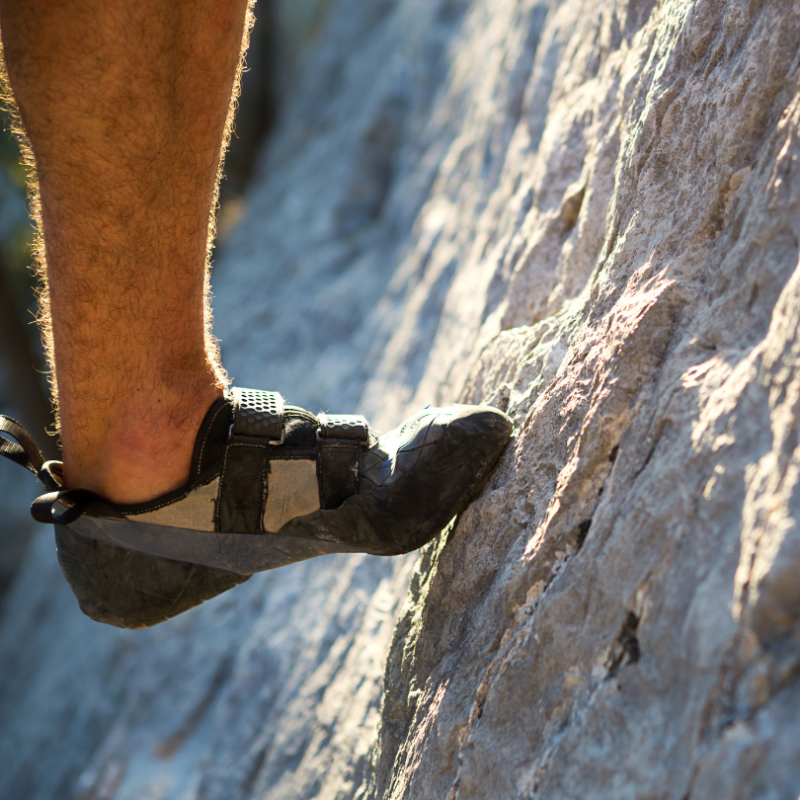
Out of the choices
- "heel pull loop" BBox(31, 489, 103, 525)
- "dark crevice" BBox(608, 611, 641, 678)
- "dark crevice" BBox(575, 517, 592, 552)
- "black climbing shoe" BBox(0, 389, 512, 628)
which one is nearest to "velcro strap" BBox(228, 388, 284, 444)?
"black climbing shoe" BBox(0, 389, 512, 628)

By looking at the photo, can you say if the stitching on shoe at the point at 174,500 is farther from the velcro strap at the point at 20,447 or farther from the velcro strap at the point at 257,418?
the velcro strap at the point at 20,447

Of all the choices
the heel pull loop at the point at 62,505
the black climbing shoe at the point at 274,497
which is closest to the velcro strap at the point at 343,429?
the black climbing shoe at the point at 274,497

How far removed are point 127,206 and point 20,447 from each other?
572 millimetres

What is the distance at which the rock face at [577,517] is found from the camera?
29.8 inches

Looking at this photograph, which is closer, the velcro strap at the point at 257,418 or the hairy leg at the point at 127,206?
the hairy leg at the point at 127,206

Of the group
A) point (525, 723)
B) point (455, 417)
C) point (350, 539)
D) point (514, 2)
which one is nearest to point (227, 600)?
point (350, 539)

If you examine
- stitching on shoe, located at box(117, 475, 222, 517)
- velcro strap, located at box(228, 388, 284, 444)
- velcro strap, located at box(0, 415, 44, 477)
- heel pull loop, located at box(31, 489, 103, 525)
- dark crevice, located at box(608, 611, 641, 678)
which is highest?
velcro strap, located at box(228, 388, 284, 444)

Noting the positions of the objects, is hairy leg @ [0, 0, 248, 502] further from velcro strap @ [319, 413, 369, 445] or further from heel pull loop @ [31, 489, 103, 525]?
velcro strap @ [319, 413, 369, 445]

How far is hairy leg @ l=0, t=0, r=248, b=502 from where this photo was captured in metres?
1.07

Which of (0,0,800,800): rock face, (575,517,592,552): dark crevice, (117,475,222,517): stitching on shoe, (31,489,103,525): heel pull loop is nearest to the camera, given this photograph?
(0,0,800,800): rock face

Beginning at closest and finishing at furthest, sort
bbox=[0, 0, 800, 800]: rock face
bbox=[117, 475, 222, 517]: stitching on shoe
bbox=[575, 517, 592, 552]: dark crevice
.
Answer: bbox=[0, 0, 800, 800]: rock face
bbox=[575, 517, 592, 552]: dark crevice
bbox=[117, 475, 222, 517]: stitching on shoe

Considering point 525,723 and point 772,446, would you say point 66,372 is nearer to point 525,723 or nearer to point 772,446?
point 525,723

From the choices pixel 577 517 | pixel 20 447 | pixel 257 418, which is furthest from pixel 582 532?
pixel 20 447

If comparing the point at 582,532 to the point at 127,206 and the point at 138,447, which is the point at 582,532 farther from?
the point at 127,206
